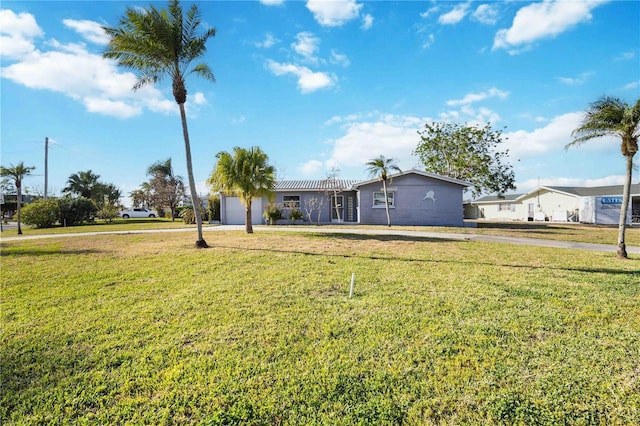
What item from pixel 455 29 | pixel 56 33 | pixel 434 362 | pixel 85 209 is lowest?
pixel 434 362

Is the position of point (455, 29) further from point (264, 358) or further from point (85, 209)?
point (85, 209)

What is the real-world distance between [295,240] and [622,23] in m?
13.6

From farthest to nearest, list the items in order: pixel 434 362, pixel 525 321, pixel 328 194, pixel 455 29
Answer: pixel 328 194 → pixel 455 29 → pixel 525 321 → pixel 434 362

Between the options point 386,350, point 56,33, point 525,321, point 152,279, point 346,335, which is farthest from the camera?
point 56,33

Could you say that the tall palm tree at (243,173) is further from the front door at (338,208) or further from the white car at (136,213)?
the white car at (136,213)

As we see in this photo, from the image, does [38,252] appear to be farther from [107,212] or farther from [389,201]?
[107,212]

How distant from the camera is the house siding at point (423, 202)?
912 inches

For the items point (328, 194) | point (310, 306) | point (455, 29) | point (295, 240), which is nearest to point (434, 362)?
Result: point (310, 306)

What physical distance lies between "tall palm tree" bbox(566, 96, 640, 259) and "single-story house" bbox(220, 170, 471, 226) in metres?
12.5

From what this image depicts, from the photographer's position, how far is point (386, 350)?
362cm

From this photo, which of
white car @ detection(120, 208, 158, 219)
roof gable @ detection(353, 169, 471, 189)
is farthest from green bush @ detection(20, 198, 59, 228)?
roof gable @ detection(353, 169, 471, 189)

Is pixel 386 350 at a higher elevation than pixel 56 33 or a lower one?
lower

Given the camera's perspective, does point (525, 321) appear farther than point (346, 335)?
Yes

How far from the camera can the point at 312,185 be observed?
26672 mm
